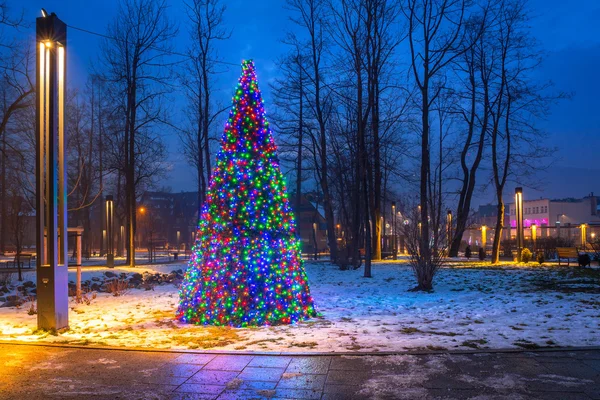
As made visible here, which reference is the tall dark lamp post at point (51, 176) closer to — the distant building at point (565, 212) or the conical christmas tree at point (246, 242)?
the conical christmas tree at point (246, 242)

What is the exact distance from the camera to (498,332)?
742 cm

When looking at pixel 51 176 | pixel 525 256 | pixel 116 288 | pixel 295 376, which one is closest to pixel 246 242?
pixel 51 176

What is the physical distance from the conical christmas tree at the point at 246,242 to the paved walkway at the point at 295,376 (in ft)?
7.07

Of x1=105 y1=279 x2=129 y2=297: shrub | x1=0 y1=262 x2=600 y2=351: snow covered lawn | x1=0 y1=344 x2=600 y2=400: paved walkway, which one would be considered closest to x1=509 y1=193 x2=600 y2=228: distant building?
x1=0 y1=262 x2=600 y2=351: snow covered lawn

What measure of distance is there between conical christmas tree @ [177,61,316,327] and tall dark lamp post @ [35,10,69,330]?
6.90 ft

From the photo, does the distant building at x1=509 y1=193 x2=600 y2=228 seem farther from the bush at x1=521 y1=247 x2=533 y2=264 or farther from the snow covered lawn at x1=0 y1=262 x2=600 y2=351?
the snow covered lawn at x1=0 y1=262 x2=600 y2=351

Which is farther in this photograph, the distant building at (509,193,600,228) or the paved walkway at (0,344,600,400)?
the distant building at (509,193,600,228)

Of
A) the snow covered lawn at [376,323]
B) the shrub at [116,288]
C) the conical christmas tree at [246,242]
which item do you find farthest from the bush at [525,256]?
the shrub at [116,288]

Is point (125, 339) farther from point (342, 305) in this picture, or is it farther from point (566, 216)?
point (566, 216)

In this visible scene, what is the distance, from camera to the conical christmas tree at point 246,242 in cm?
827

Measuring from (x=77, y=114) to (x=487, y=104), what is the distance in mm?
27919

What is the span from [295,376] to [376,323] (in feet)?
11.6

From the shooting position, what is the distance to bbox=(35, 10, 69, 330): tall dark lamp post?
779cm

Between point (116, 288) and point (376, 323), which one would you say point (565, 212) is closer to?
point (116, 288)
